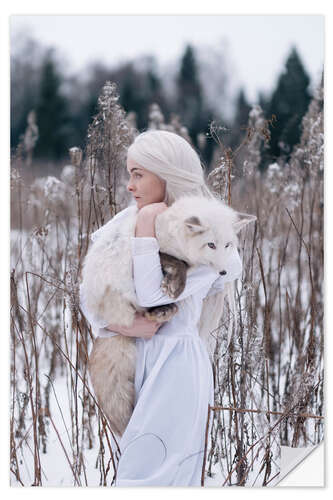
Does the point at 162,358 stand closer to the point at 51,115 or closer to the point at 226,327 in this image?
the point at 226,327

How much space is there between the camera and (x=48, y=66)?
277 cm

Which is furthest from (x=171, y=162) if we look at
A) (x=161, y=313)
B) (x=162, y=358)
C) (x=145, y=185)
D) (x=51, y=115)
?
(x=51, y=115)

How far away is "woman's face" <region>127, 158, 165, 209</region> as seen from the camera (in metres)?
1.95

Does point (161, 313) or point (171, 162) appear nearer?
point (161, 313)

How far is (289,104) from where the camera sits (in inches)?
113

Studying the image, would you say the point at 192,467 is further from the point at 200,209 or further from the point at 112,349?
the point at 200,209

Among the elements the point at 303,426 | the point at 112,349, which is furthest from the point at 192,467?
the point at 303,426

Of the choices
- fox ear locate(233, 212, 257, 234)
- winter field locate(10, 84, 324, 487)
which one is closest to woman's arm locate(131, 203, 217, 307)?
fox ear locate(233, 212, 257, 234)

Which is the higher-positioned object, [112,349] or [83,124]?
[83,124]

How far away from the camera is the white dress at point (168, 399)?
71.7 inches

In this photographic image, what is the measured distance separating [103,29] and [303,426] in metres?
2.15

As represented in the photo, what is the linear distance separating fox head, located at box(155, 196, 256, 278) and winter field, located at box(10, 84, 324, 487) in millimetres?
419

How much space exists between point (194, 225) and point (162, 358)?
0.49 meters

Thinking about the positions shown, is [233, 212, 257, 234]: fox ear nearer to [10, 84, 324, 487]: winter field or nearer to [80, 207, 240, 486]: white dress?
[80, 207, 240, 486]: white dress
